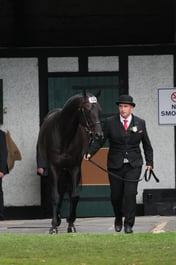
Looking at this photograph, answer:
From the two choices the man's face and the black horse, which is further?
the black horse

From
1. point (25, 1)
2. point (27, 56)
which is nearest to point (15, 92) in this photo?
point (27, 56)

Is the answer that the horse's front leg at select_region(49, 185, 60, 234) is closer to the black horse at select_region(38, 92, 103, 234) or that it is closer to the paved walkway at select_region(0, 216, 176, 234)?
the black horse at select_region(38, 92, 103, 234)

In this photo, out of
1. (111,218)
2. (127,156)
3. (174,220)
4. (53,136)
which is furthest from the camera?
(111,218)

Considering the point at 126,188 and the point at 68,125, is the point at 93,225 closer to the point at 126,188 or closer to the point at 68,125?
the point at 68,125

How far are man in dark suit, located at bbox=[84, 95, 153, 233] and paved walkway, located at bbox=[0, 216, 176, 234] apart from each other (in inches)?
39.5

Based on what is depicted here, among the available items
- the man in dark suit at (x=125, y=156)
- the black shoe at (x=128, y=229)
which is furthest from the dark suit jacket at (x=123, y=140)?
the black shoe at (x=128, y=229)

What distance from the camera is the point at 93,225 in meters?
12.9

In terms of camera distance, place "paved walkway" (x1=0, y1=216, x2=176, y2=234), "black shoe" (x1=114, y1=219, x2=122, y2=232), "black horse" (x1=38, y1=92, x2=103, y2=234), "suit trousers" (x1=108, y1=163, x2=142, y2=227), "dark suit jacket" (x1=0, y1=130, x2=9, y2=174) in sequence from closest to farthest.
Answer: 1. "suit trousers" (x1=108, y1=163, x2=142, y2=227)
2. "black shoe" (x1=114, y1=219, x2=122, y2=232)
3. "black horse" (x1=38, y1=92, x2=103, y2=234)
4. "paved walkway" (x1=0, y1=216, x2=176, y2=234)
5. "dark suit jacket" (x1=0, y1=130, x2=9, y2=174)

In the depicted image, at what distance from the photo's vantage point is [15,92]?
1510 centimetres

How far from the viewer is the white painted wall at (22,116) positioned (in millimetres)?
15062

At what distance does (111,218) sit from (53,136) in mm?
2836

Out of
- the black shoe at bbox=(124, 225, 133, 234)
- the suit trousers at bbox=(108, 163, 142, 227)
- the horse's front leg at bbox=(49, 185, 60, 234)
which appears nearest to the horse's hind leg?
the horse's front leg at bbox=(49, 185, 60, 234)

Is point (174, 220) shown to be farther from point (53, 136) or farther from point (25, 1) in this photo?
point (25, 1)

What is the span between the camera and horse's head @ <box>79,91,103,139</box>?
11.0 metres
